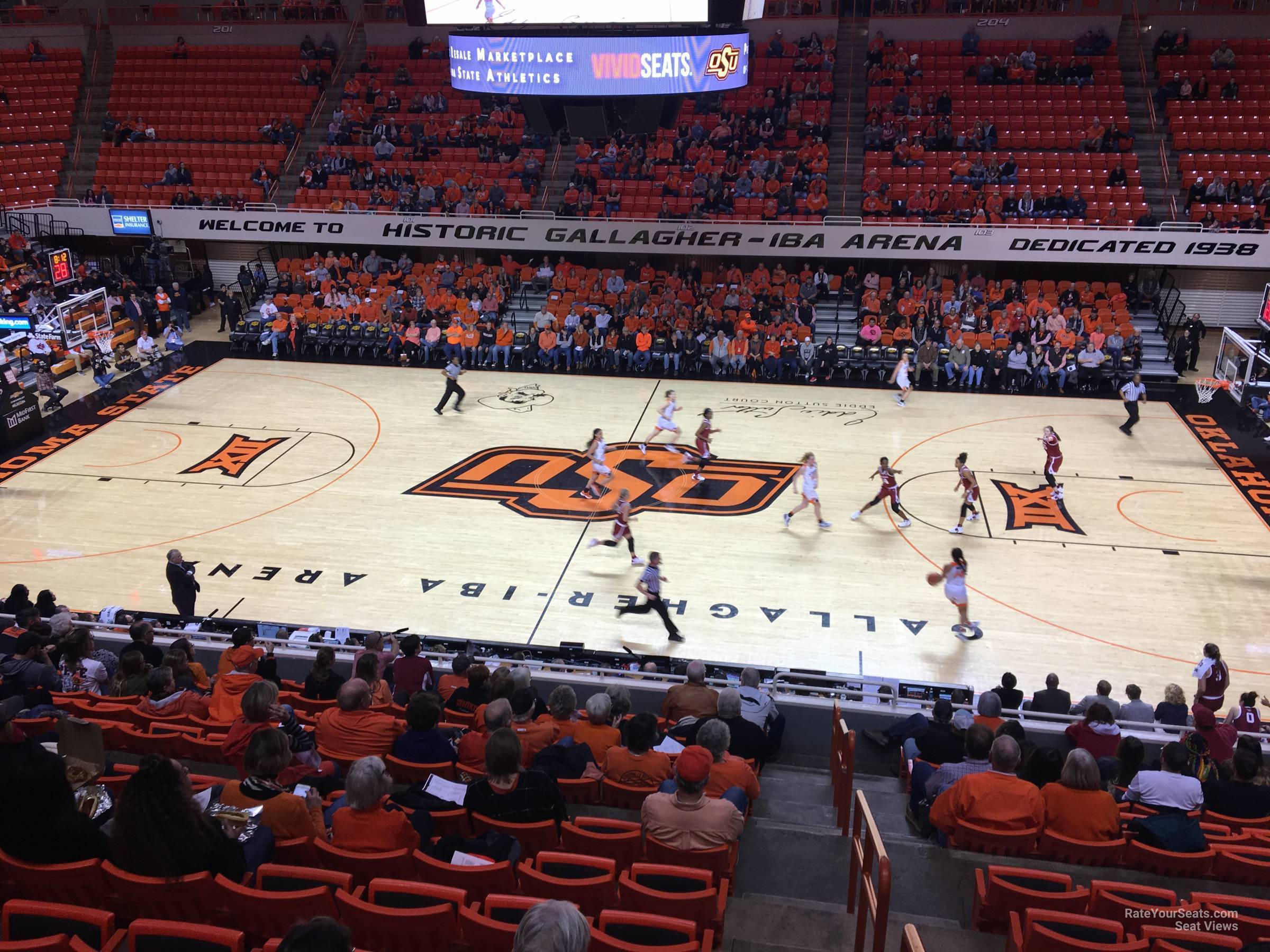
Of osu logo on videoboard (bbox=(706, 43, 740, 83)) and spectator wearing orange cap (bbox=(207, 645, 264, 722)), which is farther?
osu logo on videoboard (bbox=(706, 43, 740, 83))

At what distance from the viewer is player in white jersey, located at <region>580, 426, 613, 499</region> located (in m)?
17.4

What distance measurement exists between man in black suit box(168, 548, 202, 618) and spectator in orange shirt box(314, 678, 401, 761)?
6362 millimetres

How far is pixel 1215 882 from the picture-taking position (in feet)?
20.4

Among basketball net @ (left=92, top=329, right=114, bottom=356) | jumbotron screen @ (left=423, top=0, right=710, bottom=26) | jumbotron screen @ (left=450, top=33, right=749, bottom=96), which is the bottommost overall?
basketball net @ (left=92, top=329, right=114, bottom=356)

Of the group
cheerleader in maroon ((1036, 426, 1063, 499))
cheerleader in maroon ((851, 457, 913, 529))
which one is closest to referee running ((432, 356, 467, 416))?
cheerleader in maroon ((851, 457, 913, 529))

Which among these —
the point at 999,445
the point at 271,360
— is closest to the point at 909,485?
the point at 999,445

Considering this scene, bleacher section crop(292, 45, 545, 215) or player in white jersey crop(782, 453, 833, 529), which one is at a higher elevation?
bleacher section crop(292, 45, 545, 215)

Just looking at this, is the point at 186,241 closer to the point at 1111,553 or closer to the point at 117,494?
the point at 117,494

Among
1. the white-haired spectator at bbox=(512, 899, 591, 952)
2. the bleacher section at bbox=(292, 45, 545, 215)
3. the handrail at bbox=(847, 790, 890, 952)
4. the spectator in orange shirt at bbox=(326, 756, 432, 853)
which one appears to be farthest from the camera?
the bleacher section at bbox=(292, 45, 545, 215)

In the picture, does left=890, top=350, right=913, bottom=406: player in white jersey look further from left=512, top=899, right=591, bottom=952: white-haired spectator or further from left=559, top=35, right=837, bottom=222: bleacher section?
left=512, top=899, right=591, bottom=952: white-haired spectator

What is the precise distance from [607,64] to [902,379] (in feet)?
32.8

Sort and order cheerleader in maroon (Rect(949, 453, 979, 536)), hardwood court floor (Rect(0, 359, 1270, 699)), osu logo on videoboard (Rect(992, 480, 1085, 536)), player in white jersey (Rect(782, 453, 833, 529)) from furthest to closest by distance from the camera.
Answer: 1. osu logo on videoboard (Rect(992, 480, 1085, 536))
2. player in white jersey (Rect(782, 453, 833, 529))
3. cheerleader in maroon (Rect(949, 453, 979, 536))
4. hardwood court floor (Rect(0, 359, 1270, 699))

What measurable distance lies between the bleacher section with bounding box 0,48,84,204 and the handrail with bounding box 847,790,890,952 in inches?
1373

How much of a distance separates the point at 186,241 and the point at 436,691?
2768 cm
